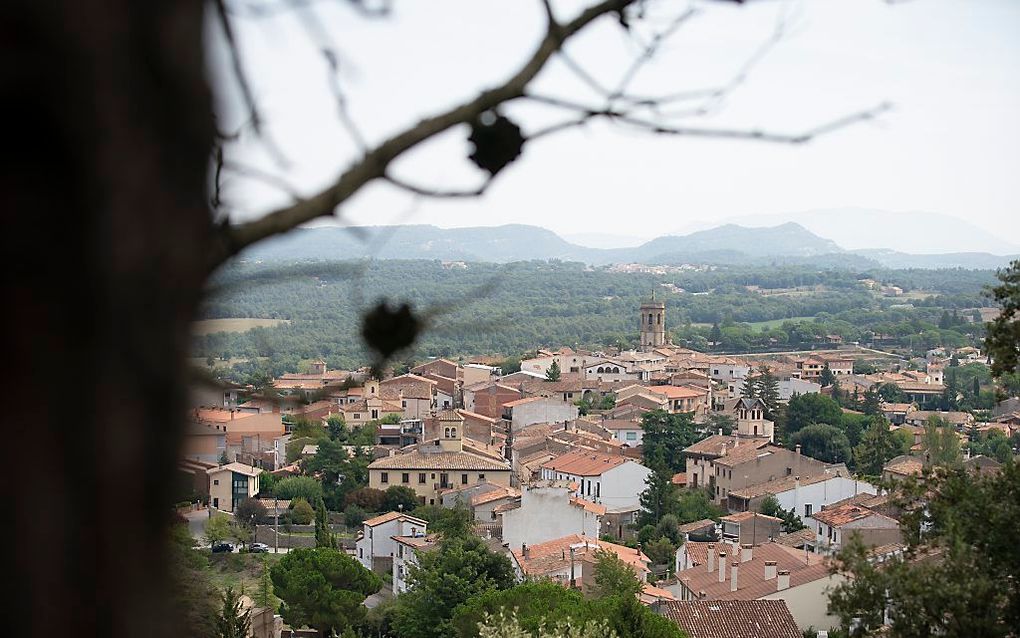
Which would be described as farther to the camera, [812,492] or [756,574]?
[812,492]

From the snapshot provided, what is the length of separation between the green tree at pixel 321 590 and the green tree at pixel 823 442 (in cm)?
2527

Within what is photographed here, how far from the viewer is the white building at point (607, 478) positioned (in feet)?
107

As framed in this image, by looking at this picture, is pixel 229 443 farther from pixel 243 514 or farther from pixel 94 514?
pixel 94 514

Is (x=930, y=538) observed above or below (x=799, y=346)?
above

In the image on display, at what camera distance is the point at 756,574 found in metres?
21.4

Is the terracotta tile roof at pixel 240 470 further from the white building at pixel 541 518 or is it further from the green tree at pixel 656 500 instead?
the white building at pixel 541 518

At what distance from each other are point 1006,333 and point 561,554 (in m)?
17.6

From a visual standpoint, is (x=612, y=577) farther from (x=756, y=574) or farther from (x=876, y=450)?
(x=876, y=450)

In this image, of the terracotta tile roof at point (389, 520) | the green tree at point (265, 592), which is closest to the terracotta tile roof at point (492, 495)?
the terracotta tile roof at point (389, 520)

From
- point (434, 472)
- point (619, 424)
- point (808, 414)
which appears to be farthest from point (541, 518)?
point (808, 414)

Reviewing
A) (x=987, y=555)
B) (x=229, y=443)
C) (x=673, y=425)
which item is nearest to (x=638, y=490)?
(x=673, y=425)

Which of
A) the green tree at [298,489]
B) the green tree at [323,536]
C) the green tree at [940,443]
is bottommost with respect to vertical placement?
the green tree at [298,489]

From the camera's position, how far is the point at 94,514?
24.7 inches

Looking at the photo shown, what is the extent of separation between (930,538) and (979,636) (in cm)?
97
